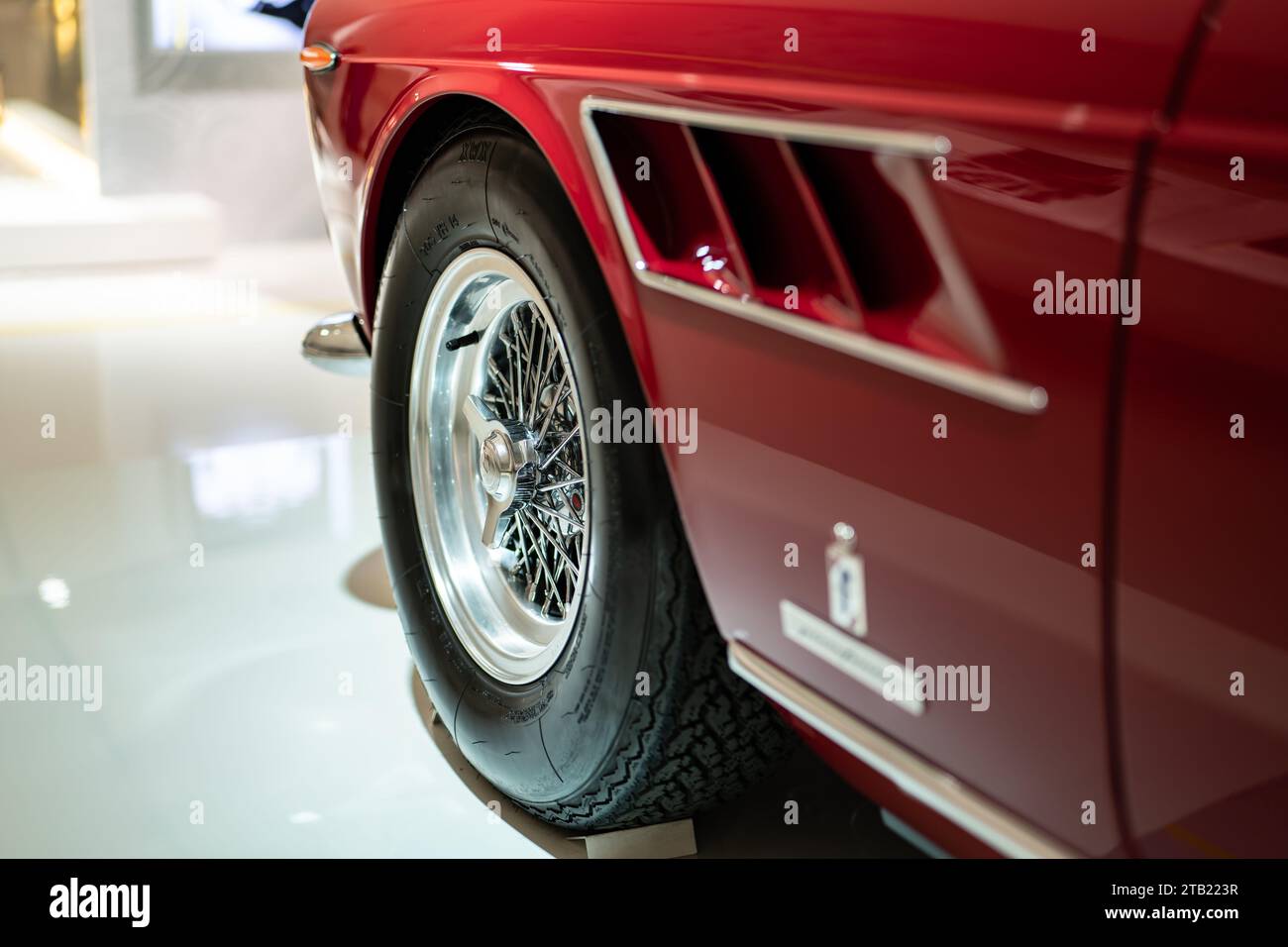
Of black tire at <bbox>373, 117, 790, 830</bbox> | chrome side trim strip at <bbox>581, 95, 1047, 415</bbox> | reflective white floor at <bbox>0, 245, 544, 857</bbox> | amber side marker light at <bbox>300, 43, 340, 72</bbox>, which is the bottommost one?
reflective white floor at <bbox>0, 245, 544, 857</bbox>

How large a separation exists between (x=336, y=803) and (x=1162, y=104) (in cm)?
156

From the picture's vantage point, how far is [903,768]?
1.12m

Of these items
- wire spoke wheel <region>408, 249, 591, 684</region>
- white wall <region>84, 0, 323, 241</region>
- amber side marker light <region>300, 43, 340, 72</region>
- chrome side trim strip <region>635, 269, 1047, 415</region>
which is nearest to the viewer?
chrome side trim strip <region>635, 269, 1047, 415</region>

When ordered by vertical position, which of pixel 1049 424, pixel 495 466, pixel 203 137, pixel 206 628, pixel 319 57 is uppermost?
pixel 319 57

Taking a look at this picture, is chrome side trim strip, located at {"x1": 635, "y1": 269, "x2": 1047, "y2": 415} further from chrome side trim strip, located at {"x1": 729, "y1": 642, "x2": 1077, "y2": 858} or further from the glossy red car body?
chrome side trim strip, located at {"x1": 729, "y1": 642, "x2": 1077, "y2": 858}

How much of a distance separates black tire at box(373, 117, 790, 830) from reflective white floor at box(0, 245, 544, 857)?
18 cm

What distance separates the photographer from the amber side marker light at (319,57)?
2.14 metres

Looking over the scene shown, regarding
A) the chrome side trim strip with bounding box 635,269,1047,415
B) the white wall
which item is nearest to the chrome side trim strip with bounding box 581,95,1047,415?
the chrome side trim strip with bounding box 635,269,1047,415

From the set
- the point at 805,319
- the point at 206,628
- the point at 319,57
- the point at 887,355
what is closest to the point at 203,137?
the point at 206,628

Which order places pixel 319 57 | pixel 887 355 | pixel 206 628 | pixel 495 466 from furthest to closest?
pixel 206 628
pixel 319 57
pixel 495 466
pixel 887 355

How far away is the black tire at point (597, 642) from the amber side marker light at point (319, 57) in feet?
1.15

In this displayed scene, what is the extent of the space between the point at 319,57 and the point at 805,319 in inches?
53.9

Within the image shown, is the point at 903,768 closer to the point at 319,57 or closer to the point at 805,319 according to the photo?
the point at 805,319

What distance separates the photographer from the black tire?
1.50 m
